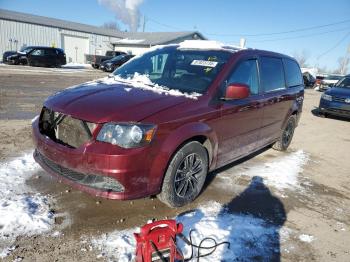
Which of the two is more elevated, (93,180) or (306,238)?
(93,180)

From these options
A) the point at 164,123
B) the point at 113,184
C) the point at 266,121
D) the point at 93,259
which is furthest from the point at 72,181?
the point at 266,121

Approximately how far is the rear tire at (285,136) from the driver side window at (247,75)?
2.00 meters

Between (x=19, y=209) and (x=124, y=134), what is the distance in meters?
1.41

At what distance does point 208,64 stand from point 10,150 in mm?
3396

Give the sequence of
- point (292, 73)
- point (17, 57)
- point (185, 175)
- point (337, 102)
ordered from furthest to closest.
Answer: point (17, 57) → point (337, 102) → point (292, 73) → point (185, 175)

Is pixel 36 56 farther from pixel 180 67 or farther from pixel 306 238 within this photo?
pixel 306 238

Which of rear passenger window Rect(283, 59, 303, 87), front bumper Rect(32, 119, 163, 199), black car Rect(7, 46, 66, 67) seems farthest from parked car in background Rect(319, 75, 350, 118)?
black car Rect(7, 46, 66, 67)

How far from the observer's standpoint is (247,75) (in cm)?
461

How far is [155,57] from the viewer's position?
4.81 m

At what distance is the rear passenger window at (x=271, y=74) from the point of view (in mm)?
5082

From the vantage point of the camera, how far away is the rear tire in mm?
6574

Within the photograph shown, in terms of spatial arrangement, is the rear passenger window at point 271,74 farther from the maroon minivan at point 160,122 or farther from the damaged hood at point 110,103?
the damaged hood at point 110,103

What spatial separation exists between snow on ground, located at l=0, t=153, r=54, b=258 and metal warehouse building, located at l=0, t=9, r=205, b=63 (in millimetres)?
33546

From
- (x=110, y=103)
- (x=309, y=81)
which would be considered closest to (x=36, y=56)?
(x=309, y=81)
